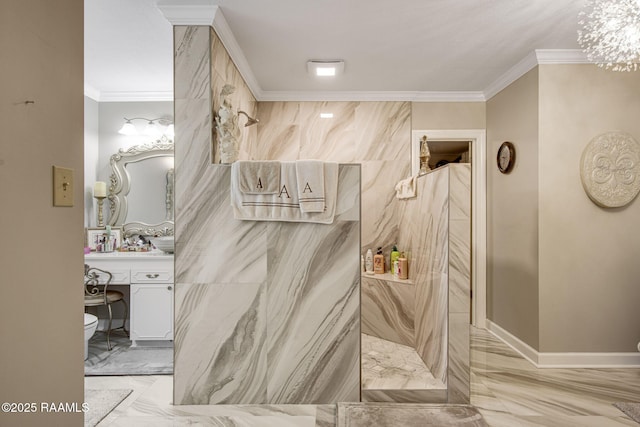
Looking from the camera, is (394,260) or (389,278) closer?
(389,278)

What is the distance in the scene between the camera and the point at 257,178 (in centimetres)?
219

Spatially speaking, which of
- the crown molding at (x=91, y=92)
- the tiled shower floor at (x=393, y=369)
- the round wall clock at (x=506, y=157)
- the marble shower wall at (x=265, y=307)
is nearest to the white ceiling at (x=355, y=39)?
the crown molding at (x=91, y=92)

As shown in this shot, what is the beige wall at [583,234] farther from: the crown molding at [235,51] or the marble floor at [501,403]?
the crown molding at [235,51]

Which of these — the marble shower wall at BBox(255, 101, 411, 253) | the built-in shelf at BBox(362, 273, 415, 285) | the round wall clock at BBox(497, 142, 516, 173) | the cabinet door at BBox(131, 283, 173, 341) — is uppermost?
the marble shower wall at BBox(255, 101, 411, 253)

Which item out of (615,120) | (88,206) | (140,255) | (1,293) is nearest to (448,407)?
(1,293)

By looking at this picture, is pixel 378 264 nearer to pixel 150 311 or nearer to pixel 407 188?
pixel 407 188

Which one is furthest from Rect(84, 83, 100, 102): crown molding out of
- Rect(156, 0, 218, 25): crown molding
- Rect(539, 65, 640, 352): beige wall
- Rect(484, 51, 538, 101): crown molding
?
Rect(539, 65, 640, 352): beige wall

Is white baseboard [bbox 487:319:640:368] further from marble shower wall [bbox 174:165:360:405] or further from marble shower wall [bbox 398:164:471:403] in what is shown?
marble shower wall [bbox 174:165:360:405]

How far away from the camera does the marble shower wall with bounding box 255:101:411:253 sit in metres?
3.99

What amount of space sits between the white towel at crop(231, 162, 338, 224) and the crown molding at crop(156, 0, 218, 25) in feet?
3.27

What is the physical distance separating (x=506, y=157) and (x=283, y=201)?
2368 mm

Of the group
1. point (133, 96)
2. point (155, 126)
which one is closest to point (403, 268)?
point (155, 126)

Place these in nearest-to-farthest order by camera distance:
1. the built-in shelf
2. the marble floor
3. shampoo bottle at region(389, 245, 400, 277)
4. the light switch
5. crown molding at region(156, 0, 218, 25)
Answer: the light switch < the marble floor < crown molding at region(156, 0, 218, 25) < the built-in shelf < shampoo bottle at region(389, 245, 400, 277)

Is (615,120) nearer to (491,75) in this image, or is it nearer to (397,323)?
(491,75)
